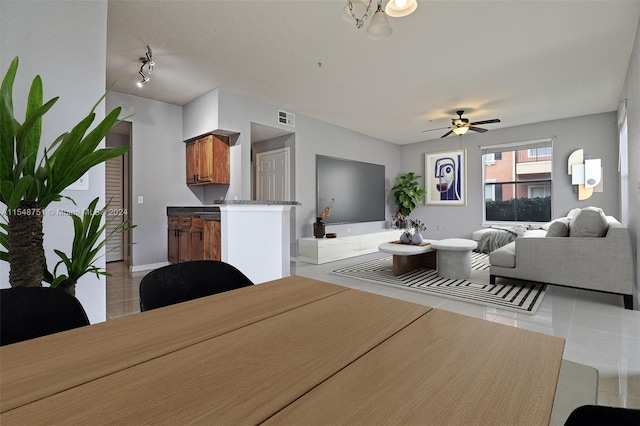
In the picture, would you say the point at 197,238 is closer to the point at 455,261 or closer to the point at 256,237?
the point at 256,237

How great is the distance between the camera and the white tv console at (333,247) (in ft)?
16.8

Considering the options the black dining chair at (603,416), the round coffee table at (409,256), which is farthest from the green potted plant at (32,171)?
the round coffee table at (409,256)

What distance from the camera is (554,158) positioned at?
19.8ft

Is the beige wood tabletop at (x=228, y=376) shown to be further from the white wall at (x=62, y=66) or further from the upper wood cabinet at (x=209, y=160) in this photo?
the upper wood cabinet at (x=209, y=160)

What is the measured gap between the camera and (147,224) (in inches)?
187

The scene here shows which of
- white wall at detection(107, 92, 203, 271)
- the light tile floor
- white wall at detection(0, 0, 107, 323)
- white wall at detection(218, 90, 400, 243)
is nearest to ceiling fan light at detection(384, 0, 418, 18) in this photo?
white wall at detection(0, 0, 107, 323)

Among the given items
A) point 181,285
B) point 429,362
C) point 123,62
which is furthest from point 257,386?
point 123,62

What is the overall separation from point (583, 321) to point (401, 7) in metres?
2.84

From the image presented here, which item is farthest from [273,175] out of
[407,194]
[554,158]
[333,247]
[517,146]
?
[554,158]

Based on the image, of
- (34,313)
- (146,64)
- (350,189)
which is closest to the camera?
(34,313)

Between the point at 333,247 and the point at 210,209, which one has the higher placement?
the point at 210,209

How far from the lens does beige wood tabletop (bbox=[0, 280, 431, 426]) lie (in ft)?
1.56

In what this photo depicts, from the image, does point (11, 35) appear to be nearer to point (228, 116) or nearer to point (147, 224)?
point (228, 116)

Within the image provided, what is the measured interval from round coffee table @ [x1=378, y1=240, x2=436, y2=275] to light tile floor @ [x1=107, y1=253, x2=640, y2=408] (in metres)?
0.53
